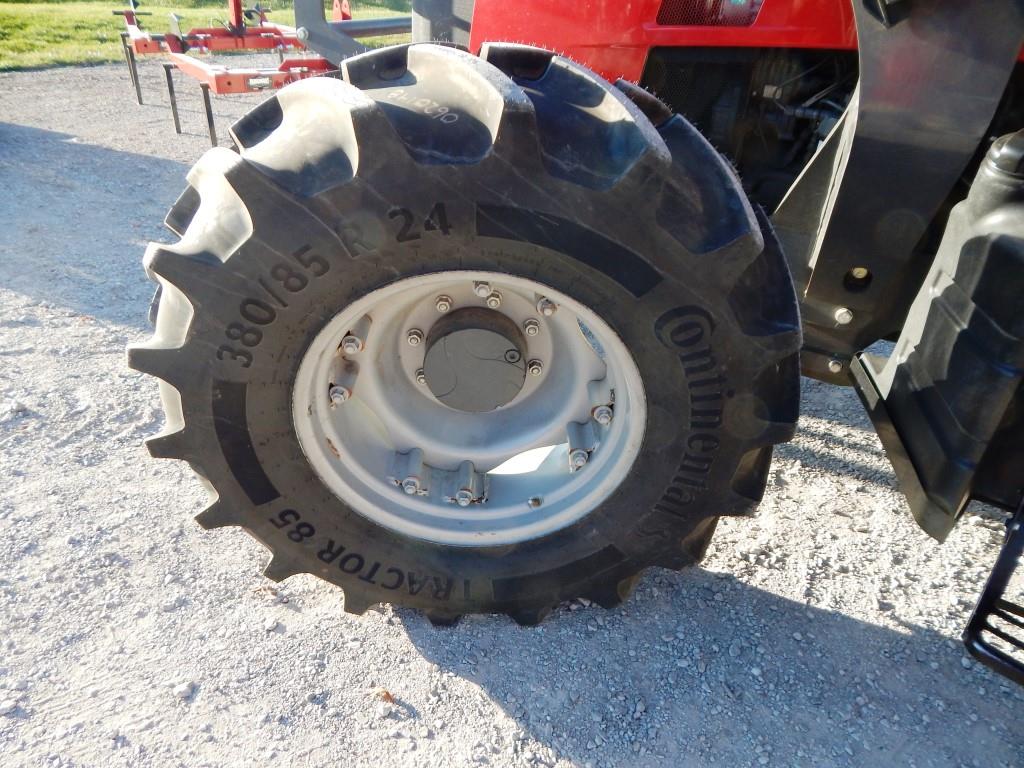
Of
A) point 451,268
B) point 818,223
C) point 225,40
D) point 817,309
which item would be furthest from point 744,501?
point 225,40

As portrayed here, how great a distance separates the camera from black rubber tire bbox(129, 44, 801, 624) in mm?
1617

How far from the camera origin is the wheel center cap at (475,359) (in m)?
2.06

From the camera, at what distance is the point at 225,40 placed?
8070 millimetres

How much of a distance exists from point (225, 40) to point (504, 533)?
25.7ft

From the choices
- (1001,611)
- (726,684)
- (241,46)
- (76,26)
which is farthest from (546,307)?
(76,26)

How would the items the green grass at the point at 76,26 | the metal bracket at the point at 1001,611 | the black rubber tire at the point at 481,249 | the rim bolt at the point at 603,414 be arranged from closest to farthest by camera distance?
the black rubber tire at the point at 481,249
the metal bracket at the point at 1001,611
the rim bolt at the point at 603,414
the green grass at the point at 76,26

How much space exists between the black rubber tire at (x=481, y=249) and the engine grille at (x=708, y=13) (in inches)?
21.3

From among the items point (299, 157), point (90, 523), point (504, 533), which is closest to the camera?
point (299, 157)

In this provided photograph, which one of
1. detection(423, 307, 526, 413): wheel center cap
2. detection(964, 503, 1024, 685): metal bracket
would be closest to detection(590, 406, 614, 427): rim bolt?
detection(423, 307, 526, 413): wheel center cap

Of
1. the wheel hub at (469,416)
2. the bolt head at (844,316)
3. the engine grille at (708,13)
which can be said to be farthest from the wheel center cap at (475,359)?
the engine grille at (708,13)

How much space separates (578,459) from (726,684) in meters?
0.74

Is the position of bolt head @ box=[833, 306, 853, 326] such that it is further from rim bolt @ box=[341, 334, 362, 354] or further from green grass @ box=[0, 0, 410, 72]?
green grass @ box=[0, 0, 410, 72]

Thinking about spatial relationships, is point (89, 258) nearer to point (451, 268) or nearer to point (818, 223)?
point (451, 268)

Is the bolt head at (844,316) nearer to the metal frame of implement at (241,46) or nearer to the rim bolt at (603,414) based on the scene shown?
the rim bolt at (603,414)
